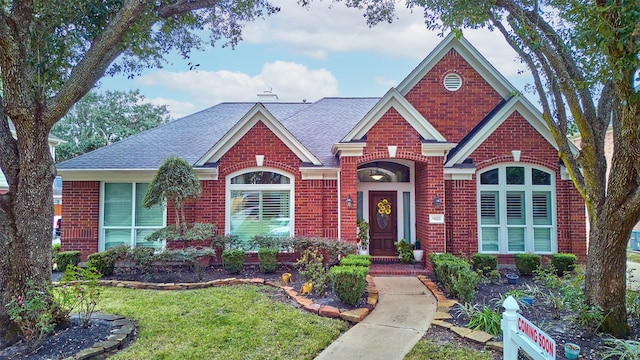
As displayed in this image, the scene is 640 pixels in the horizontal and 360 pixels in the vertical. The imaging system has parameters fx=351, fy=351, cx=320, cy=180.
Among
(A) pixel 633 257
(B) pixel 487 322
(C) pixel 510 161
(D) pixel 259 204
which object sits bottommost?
(A) pixel 633 257

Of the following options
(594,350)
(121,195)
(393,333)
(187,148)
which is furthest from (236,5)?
(594,350)

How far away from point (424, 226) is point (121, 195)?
9447 mm

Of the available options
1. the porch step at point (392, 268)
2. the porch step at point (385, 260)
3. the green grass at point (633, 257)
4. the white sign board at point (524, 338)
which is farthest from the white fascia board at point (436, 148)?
the green grass at point (633, 257)

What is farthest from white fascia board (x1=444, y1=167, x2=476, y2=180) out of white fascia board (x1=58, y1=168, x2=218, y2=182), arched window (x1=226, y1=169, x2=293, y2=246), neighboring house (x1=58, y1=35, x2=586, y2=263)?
white fascia board (x1=58, y1=168, x2=218, y2=182)

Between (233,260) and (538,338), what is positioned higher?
(538,338)

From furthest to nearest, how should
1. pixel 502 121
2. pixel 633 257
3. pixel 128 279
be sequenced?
1. pixel 633 257
2. pixel 502 121
3. pixel 128 279

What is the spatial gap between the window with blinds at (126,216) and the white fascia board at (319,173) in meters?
4.69

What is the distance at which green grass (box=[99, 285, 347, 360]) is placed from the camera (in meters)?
5.05

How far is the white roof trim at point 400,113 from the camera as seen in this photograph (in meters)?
9.94

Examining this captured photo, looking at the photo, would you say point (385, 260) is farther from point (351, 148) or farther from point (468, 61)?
point (468, 61)

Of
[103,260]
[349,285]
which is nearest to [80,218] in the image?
[103,260]

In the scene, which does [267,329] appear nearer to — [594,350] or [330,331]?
[330,331]

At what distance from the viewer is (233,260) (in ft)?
31.8

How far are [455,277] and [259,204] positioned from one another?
20.0 ft
